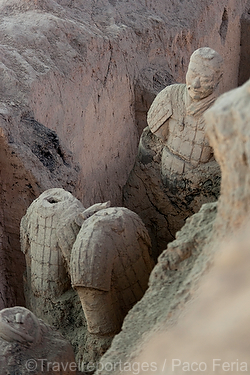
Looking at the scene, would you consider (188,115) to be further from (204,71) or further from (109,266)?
(109,266)

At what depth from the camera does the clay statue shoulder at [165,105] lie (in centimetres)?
349

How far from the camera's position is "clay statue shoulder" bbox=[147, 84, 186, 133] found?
3.49 m

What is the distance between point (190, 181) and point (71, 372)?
Answer: 149cm

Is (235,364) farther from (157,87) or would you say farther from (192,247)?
(157,87)

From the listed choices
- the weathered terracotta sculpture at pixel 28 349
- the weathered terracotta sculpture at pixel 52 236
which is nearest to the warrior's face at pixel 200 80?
the weathered terracotta sculpture at pixel 52 236

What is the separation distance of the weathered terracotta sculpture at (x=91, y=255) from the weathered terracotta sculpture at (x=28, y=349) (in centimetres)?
27

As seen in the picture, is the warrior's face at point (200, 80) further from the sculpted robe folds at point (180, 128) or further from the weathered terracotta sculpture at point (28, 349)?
the weathered terracotta sculpture at point (28, 349)

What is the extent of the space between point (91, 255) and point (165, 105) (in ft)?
4.26

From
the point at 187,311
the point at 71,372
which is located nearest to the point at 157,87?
the point at 71,372

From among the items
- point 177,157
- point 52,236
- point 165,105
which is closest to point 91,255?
point 52,236

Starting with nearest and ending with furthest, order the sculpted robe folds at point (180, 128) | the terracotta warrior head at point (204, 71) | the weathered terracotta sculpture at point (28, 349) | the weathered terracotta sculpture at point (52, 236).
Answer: the weathered terracotta sculpture at point (28, 349)
the weathered terracotta sculpture at point (52, 236)
the terracotta warrior head at point (204, 71)
the sculpted robe folds at point (180, 128)

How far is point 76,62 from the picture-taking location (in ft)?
14.7

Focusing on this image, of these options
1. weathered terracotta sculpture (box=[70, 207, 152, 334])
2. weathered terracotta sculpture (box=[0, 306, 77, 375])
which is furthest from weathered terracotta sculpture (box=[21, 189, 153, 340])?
weathered terracotta sculpture (box=[0, 306, 77, 375])

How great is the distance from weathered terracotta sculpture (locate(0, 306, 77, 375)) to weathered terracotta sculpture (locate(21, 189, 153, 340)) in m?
0.27
